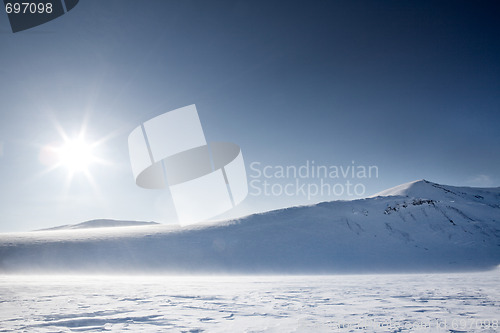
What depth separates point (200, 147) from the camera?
61.1 feet

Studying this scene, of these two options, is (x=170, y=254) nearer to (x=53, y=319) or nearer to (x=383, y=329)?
(x=53, y=319)

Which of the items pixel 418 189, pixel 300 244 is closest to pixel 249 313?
pixel 300 244

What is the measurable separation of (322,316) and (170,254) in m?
16.7

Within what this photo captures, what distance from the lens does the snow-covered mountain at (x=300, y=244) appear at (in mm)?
18062

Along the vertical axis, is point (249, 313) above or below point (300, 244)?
above

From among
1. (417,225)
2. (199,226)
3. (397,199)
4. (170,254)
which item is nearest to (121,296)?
(170,254)

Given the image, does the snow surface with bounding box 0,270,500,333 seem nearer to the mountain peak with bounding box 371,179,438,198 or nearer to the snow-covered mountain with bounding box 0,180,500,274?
the snow-covered mountain with bounding box 0,180,500,274

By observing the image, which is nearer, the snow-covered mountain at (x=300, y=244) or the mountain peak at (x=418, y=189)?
the snow-covered mountain at (x=300, y=244)

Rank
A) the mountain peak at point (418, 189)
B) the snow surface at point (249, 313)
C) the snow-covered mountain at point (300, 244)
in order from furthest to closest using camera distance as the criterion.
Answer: the mountain peak at point (418, 189) → the snow-covered mountain at point (300, 244) → the snow surface at point (249, 313)

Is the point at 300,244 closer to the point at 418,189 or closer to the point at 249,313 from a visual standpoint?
the point at 249,313

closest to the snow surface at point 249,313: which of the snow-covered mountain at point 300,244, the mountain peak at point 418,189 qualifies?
the snow-covered mountain at point 300,244

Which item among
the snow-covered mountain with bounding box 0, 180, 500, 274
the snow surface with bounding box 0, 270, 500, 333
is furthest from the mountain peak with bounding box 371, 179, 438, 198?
the snow surface with bounding box 0, 270, 500, 333

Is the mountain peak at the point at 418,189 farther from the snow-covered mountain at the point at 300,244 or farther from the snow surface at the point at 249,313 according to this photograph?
the snow surface at the point at 249,313

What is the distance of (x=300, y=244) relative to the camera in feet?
71.9
